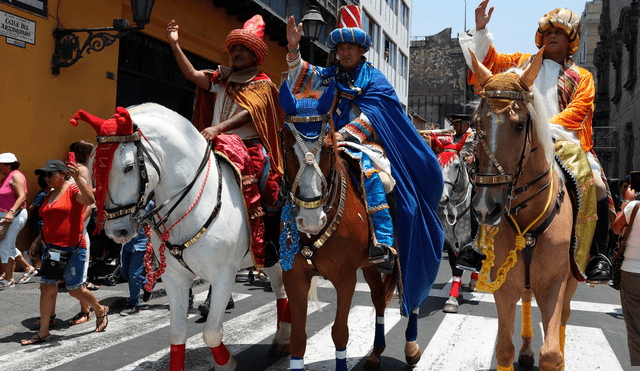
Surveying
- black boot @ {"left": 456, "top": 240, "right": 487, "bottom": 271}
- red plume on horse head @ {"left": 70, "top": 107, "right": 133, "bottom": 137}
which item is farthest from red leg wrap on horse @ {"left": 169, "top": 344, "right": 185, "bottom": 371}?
black boot @ {"left": 456, "top": 240, "right": 487, "bottom": 271}

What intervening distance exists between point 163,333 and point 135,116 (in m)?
3.33

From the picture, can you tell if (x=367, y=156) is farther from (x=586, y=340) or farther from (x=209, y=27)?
(x=209, y=27)

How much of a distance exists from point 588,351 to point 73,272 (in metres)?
5.86

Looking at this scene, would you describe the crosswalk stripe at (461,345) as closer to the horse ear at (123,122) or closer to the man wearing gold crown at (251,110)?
the man wearing gold crown at (251,110)

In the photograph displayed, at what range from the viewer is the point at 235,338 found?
20.1ft

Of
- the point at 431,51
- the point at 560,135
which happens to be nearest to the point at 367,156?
the point at 560,135

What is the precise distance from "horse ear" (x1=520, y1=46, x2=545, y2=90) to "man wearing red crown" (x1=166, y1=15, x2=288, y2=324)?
88.5 inches

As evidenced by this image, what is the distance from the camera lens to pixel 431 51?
4578cm

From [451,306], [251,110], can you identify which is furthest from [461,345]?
[251,110]

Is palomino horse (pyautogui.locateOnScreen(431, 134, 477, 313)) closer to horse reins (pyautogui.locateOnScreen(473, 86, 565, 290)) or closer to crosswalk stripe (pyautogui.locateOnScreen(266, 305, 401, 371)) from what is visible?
crosswalk stripe (pyautogui.locateOnScreen(266, 305, 401, 371))

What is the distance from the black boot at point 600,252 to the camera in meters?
4.07

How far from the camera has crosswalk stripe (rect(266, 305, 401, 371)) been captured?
5164 millimetres

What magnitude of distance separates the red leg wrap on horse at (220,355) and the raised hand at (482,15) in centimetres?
331

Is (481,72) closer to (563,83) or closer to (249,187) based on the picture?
(563,83)
